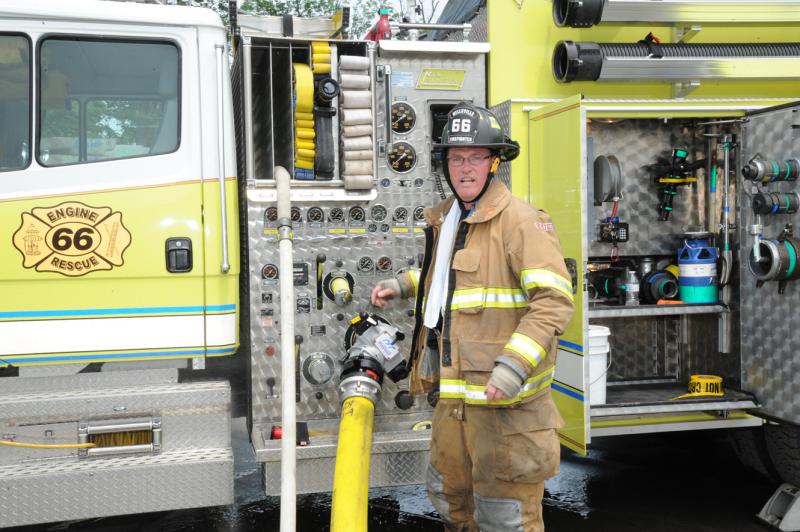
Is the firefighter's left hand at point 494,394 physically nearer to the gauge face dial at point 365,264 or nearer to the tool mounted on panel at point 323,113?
the gauge face dial at point 365,264

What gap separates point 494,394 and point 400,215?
5.40ft

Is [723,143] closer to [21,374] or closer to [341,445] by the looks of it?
[341,445]

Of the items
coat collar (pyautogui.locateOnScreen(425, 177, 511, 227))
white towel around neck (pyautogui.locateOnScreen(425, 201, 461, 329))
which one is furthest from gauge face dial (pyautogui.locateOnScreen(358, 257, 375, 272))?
coat collar (pyautogui.locateOnScreen(425, 177, 511, 227))

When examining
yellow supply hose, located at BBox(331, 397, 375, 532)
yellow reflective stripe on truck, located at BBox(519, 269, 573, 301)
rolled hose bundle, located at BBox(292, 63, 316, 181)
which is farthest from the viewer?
rolled hose bundle, located at BBox(292, 63, 316, 181)

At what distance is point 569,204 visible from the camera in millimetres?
4371

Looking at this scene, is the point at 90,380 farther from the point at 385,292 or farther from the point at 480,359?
the point at 480,359

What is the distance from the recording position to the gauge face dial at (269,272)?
164 inches

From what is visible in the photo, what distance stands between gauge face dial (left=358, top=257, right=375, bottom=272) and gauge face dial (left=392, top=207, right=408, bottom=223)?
0.94 feet

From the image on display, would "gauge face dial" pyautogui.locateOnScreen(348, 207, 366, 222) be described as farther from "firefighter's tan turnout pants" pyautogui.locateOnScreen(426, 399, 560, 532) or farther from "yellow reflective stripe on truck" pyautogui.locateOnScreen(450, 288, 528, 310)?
"firefighter's tan turnout pants" pyautogui.locateOnScreen(426, 399, 560, 532)


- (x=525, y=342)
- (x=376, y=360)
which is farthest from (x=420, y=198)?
(x=525, y=342)

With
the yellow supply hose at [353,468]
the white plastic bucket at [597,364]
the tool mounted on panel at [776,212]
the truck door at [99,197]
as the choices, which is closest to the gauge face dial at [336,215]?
the truck door at [99,197]

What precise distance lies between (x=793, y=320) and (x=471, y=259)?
8.33ft

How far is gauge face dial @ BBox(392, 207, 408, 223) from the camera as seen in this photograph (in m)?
Answer: 4.41

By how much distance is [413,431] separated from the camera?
4.17m
